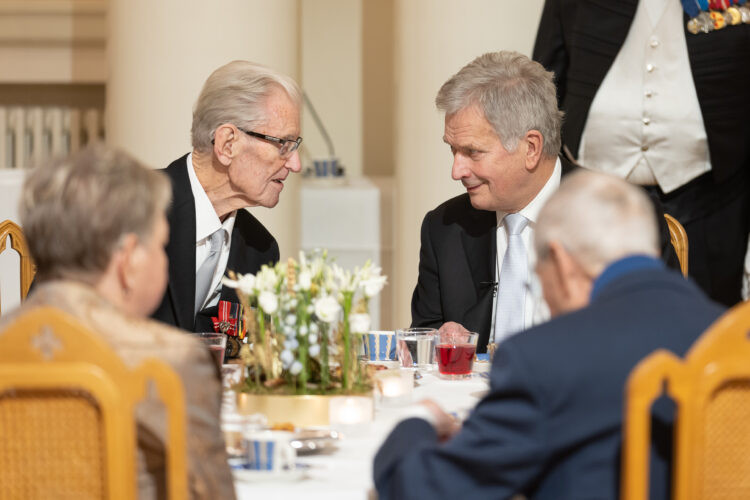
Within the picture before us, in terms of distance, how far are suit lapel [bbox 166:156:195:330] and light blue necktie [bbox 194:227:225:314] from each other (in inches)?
5.5

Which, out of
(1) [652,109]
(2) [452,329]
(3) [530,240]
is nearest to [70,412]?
(2) [452,329]

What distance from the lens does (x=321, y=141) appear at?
5.91 m

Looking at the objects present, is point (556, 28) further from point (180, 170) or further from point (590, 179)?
point (590, 179)

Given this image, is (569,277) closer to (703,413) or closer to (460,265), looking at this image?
(703,413)

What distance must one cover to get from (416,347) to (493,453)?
3.64ft

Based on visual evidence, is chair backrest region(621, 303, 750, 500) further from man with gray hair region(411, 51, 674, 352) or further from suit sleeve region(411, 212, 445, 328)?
suit sleeve region(411, 212, 445, 328)

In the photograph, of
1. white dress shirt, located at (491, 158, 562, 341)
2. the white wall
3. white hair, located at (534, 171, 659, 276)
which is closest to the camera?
white hair, located at (534, 171, 659, 276)

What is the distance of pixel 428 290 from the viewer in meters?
3.24

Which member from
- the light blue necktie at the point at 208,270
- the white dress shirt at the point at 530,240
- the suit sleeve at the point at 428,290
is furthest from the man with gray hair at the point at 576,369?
the suit sleeve at the point at 428,290

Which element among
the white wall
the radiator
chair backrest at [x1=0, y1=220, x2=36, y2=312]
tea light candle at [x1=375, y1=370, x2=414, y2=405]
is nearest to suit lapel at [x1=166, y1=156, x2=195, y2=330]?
chair backrest at [x1=0, y1=220, x2=36, y2=312]

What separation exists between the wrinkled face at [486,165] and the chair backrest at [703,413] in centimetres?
156

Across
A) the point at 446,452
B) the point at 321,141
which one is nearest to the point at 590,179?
the point at 446,452

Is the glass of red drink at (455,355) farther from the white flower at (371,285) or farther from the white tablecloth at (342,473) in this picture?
the white flower at (371,285)

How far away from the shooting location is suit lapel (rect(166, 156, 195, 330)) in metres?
2.81
